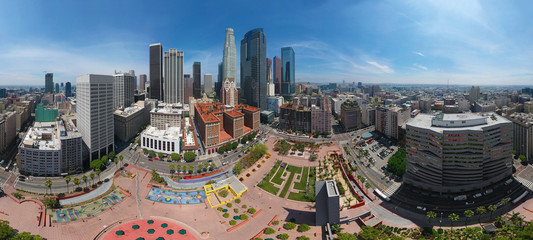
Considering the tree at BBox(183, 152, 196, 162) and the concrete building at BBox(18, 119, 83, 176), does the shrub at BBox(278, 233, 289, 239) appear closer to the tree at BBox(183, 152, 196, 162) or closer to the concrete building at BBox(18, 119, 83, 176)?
the tree at BBox(183, 152, 196, 162)

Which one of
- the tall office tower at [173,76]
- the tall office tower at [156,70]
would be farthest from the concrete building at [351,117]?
the tall office tower at [156,70]

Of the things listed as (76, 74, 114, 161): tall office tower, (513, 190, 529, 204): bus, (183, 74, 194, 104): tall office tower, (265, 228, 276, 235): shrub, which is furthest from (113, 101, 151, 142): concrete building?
(513, 190, 529, 204): bus

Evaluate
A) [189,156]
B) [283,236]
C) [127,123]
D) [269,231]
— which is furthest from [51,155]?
[283,236]

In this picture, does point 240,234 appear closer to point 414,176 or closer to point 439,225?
point 439,225

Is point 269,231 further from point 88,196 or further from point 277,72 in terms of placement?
point 277,72

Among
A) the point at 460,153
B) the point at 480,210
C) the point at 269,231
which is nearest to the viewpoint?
the point at 269,231
